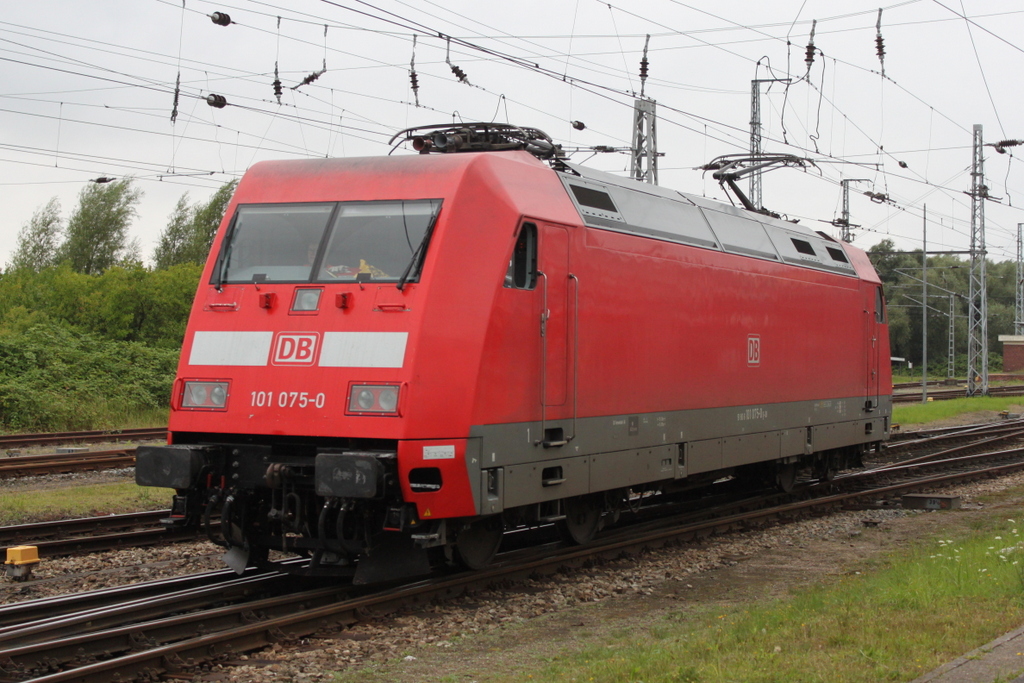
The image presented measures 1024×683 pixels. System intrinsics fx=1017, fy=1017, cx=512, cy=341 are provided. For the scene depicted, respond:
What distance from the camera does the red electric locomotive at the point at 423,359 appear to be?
308 inches

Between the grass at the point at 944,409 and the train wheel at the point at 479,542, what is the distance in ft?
76.9

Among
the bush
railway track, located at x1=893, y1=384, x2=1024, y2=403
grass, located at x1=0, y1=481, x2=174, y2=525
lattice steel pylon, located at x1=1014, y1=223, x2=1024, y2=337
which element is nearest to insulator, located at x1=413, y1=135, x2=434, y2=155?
grass, located at x1=0, y1=481, x2=174, y2=525

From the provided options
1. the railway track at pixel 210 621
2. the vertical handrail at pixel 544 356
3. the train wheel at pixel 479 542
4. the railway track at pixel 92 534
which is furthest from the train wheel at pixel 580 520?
the railway track at pixel 92 534

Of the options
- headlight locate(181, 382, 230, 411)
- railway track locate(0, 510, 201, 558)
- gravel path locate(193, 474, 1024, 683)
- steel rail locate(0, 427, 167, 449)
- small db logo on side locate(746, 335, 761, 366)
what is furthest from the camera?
steel rail locate(0, 427, 167, 449)

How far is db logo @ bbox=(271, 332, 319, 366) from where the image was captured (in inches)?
320

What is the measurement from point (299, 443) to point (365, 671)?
224 cm

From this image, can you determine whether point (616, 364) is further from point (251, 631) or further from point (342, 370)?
point (251, 631)

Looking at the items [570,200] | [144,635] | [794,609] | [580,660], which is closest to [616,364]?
[570,200]

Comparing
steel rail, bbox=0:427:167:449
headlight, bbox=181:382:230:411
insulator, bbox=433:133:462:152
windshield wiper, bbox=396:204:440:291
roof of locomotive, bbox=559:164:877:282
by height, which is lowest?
steel rail, bbox=0:427:167:449

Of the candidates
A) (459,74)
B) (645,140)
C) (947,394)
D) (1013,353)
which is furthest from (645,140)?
(1013,353)

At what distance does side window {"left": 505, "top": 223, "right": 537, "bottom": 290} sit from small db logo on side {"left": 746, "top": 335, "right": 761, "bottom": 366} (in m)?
4.63

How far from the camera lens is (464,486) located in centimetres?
792

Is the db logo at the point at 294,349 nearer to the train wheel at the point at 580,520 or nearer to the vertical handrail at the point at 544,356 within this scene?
the vertical handrail at the point at 544,356

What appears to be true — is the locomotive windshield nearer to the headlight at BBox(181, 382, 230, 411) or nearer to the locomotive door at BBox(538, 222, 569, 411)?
the headlight at BBox(181, 382, 230, 411)
